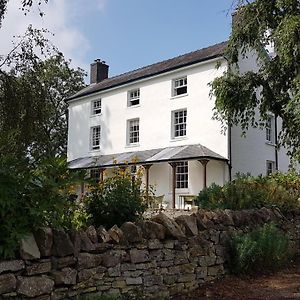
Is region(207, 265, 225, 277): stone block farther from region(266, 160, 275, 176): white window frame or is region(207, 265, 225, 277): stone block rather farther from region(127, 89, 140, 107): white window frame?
region(127, 89, 140, 107): white window frame

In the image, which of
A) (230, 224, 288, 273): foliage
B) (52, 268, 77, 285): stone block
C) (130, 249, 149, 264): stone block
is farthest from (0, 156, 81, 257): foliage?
(230, 224, 288, 273): foliage

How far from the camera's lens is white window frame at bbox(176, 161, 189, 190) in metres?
21.9

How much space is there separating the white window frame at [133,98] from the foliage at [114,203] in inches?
722

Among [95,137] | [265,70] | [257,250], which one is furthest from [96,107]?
[257,250]

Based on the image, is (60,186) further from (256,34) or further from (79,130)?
(79,130)

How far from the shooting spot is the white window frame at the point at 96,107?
27925mm

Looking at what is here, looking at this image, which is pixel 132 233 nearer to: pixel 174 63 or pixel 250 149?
pixel 250 149

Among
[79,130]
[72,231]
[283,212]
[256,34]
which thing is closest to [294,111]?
[256,34]

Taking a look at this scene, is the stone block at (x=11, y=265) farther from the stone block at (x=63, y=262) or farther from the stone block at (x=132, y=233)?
the stone block at (x=132, y=233)

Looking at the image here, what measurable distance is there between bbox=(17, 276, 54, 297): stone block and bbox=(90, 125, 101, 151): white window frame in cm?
2315

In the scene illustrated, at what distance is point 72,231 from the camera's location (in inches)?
199

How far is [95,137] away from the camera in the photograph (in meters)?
28.0

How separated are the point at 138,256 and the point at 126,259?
0.21 m

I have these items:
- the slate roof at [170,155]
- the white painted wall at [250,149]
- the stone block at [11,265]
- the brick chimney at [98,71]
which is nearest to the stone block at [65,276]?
the stone block at [11,265]
